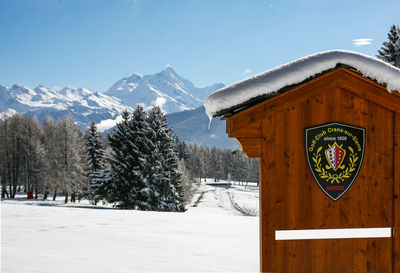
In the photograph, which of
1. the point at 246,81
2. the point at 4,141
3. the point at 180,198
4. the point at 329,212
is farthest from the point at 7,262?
the point at 4,141

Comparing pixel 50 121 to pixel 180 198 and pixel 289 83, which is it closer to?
pixel 180 198

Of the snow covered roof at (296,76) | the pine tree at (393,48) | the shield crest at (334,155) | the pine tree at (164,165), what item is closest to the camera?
the snow covered roof at (296,76)

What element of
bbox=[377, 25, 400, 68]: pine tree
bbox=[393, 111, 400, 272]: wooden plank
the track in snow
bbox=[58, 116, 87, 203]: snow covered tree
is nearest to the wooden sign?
bbox=[393, 111, 400, 272]: wooden plank

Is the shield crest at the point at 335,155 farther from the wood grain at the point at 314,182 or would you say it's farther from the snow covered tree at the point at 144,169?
the snow covered tree at the point at 144,169

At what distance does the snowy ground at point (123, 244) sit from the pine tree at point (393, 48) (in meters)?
17.8

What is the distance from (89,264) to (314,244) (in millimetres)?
3505

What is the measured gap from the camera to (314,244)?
3.61 m

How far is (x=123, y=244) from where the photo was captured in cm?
580

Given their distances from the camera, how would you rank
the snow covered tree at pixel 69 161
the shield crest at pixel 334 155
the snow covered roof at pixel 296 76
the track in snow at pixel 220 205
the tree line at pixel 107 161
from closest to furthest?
the snow covered roof at pixel 296 76 → the shield crest at pixel 334 155 → the tree line at pixel 107 161 → the snow covered tree at pixel 69 161 → the track in snow at pixel 220 205

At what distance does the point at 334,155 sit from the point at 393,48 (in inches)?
814

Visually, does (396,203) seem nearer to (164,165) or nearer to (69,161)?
(164,165)

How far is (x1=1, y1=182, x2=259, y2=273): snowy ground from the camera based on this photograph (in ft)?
15.0

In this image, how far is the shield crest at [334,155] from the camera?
143 inches

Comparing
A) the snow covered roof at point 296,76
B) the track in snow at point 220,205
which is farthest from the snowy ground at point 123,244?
the track in snow at point 220,205
